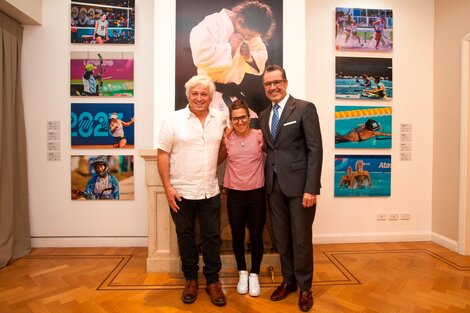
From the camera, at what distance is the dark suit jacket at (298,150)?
2.25 metres

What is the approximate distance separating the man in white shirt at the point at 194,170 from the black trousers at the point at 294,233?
0.47 meters

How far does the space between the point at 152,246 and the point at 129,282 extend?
0.37 metres

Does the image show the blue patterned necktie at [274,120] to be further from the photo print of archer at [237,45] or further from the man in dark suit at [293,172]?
the photo print of archer at [237,45]

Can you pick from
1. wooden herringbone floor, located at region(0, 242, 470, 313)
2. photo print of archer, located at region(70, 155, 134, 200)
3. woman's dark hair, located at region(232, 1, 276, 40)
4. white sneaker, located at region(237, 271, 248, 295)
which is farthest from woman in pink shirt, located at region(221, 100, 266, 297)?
photo print of archer, located at region(70, 155, 134, 200)

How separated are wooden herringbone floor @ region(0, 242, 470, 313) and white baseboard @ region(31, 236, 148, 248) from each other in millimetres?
129

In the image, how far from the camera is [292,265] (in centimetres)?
249

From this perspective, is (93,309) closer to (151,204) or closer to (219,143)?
(151,204)

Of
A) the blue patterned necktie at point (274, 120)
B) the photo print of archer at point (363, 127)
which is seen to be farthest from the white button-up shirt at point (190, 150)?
the photo print of archer at point (363, 127)

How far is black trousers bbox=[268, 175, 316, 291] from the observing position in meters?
2.33

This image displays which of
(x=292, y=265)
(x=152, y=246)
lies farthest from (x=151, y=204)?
(x=292, y=265)

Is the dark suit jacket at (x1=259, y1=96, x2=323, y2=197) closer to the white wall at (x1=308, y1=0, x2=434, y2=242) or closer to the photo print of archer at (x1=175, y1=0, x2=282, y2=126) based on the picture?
the photo print of archer at (x1=175, y1=0, x2=282, y2=126)

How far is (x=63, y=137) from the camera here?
3760mm

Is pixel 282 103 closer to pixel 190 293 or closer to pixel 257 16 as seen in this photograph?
pixel 257 16

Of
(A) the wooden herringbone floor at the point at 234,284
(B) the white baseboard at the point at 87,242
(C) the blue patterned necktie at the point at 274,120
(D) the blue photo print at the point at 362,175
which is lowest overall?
(A) the wooden herringbone floor at the point at 234,284
